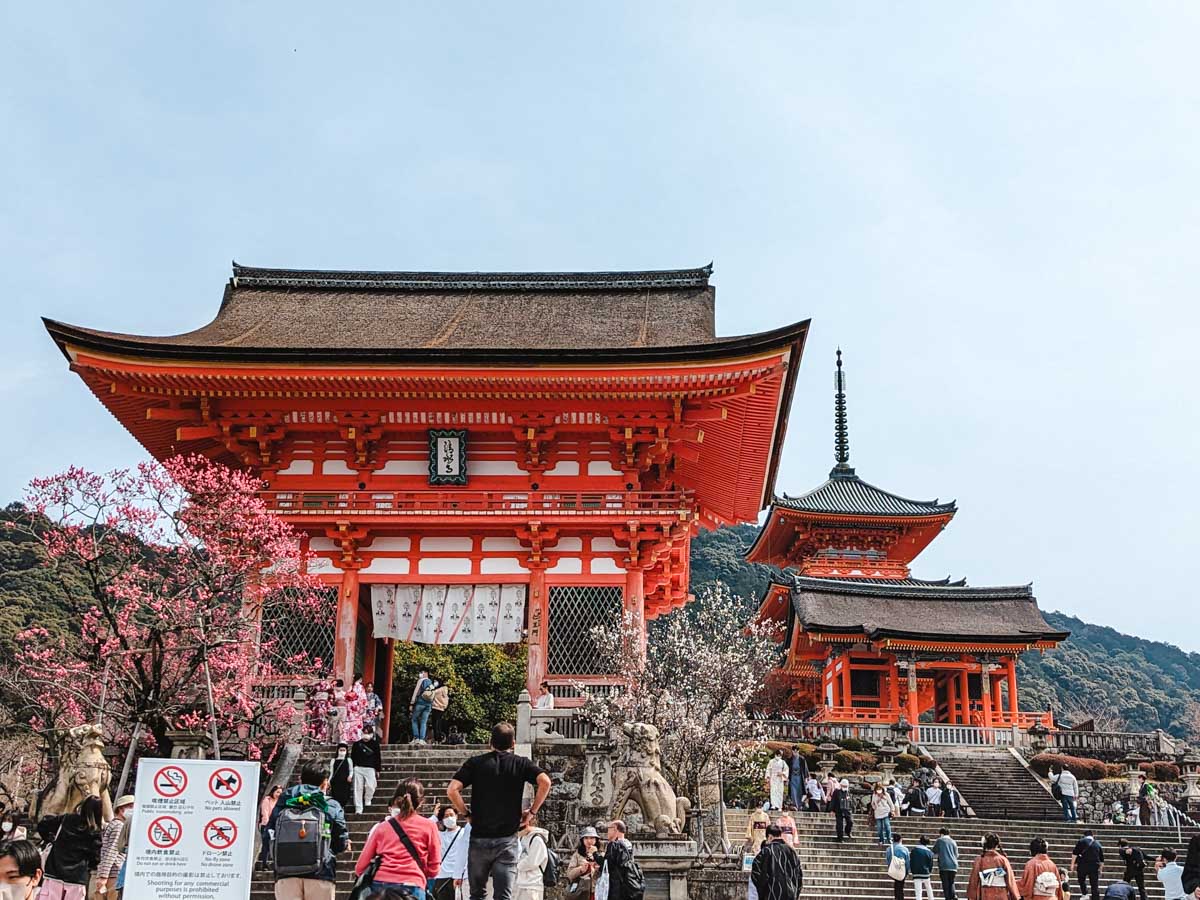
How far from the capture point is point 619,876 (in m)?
10.9

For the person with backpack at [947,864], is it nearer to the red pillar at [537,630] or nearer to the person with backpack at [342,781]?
the red pillar at [537,630]

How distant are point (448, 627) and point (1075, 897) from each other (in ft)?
39.0

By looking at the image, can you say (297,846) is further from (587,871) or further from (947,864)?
(947,864)

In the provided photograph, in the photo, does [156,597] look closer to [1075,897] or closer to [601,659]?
[601,659]

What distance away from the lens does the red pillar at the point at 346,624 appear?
22.7m

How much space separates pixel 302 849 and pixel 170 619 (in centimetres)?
962

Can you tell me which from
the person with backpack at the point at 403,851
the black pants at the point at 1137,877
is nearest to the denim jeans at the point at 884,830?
the black pants at the point at 1137,877

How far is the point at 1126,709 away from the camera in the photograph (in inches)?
3777

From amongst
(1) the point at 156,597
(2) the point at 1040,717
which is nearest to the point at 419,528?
(1) the point at 156,597

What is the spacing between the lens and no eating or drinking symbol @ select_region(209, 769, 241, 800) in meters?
9.20

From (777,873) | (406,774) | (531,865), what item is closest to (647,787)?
(777,873)

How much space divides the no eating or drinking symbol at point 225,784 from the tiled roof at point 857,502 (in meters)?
46.4

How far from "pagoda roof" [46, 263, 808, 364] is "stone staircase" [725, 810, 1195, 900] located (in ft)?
30.1

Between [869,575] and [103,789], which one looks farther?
[869,575]
